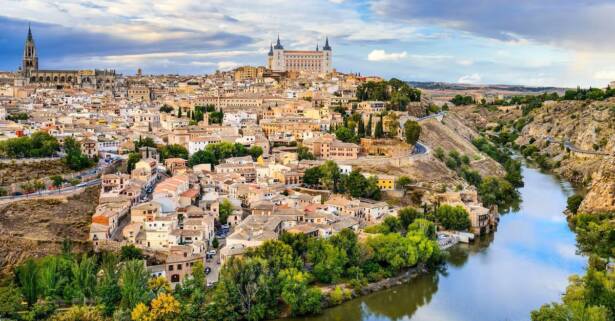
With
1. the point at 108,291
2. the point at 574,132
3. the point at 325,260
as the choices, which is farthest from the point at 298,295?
the point at 574,132

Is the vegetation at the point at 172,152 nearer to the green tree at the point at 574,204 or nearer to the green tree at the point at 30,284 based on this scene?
the green tree at the point at 30,284

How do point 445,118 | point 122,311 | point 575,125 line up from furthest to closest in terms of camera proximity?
1. point 575,125
2. point 445,118
3. point 122,311

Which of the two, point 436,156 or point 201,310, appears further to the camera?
point 436,156

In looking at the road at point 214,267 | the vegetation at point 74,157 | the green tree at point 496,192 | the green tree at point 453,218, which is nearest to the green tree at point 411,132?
the green tree at point 496,192

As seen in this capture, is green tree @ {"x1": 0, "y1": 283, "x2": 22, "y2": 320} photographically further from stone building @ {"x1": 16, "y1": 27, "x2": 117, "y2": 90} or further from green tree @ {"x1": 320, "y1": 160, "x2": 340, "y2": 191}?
stone building @ {"x1": 16, "y1": 27, "x2": 117, "y2": 90}

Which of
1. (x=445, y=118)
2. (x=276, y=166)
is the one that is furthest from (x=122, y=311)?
(x=445, y=118)

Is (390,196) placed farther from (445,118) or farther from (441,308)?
(445,118)
